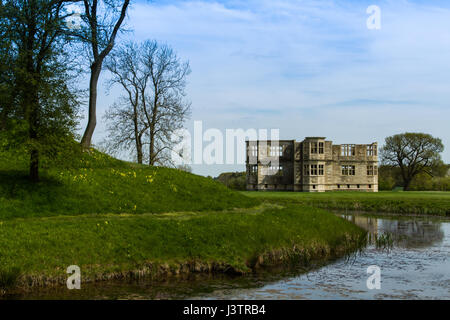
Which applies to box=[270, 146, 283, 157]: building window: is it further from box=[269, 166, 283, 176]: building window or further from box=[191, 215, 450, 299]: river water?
box=[191, 215, 450, 299]: river water

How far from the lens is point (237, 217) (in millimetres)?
21828

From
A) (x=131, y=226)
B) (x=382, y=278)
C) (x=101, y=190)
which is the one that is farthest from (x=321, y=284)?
(x=101, y=190)

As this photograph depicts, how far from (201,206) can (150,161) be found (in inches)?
742

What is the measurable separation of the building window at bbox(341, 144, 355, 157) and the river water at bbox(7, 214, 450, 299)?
192 feet

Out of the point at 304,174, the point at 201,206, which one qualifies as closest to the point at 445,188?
the point at 304,174

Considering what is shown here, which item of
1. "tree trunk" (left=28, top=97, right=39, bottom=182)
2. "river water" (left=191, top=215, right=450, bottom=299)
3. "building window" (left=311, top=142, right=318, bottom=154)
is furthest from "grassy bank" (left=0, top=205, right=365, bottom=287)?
"building window" (left=311, top=142, right=318, bottom=154)

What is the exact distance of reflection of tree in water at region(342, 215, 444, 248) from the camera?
24062mm

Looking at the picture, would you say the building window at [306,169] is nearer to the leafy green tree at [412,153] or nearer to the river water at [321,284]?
the leafy green tree at [412,153]

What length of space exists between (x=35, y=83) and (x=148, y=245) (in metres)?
9.20

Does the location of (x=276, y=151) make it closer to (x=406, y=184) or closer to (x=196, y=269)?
(x=406, y=184)

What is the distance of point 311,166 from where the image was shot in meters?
73.2

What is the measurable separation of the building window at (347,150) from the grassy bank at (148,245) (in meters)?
57.5

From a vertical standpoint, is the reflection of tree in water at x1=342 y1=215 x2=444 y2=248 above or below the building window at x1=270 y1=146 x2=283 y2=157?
below
